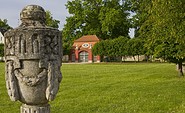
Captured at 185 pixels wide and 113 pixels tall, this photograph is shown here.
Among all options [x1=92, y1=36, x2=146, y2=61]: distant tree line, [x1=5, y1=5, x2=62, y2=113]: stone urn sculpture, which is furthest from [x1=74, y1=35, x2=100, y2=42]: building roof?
[x1=5, y1=5, x2=62, y2=113]: stone urn sculpture

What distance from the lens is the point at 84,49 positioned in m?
84.6

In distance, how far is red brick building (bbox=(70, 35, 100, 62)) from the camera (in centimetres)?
7931

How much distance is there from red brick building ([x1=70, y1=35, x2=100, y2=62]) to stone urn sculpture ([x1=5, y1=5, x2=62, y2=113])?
7278 centimetres

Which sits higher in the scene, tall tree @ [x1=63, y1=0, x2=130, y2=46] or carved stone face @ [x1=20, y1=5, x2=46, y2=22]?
tall tree @ [x1=63, y1=0, x2=130, y2=46]

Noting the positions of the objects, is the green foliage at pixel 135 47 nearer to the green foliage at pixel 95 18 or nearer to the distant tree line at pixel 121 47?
the distant tree line at pixel 121 47

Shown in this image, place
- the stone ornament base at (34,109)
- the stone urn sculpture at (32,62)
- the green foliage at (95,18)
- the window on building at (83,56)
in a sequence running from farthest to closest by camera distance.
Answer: the window on building at (83,56)
the green foliage at (95,18)
the stone ornament base at (34,109)
the stone urn sculpture at (32,62)

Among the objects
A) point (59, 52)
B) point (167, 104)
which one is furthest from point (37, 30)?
point (167, 104)

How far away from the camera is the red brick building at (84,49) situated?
79.3 m

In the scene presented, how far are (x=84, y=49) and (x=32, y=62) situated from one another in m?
78.8

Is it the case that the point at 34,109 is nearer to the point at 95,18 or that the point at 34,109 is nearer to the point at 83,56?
the point at 95,18

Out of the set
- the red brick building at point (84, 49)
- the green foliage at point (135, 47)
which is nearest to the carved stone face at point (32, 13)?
the green foliage at point (135, 47)

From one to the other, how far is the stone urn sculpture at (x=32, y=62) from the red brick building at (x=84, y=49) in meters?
72.8

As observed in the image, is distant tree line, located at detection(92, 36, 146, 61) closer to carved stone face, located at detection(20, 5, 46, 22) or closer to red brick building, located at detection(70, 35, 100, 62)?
red brick building, located at detection(70, 35, 100, 62)

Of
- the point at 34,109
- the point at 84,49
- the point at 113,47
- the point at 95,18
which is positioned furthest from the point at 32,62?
the point at 84,49
